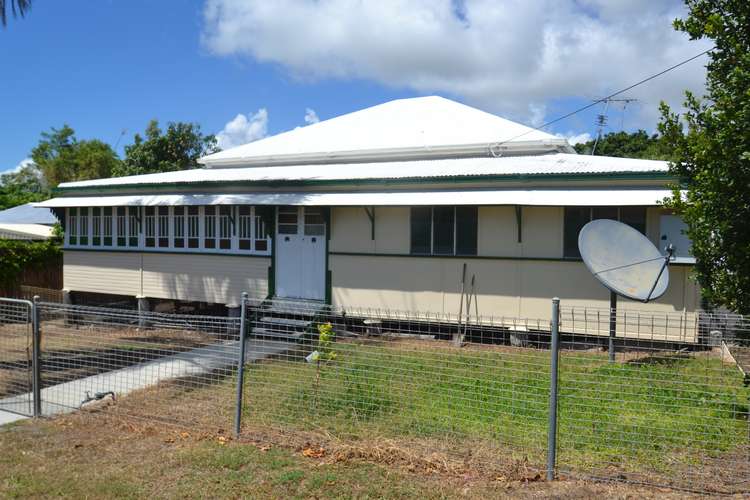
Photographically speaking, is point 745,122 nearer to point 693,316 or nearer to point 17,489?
point 693,316

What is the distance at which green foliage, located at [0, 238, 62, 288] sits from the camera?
1780 cm

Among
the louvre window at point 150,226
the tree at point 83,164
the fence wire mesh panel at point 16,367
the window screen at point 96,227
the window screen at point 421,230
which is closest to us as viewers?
the fence wire mesh panel at point 16,367

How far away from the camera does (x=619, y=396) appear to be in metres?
7.48

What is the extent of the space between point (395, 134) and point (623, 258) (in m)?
9.37

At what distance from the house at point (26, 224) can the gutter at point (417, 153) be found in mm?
8189

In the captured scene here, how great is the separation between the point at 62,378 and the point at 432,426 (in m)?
6.11

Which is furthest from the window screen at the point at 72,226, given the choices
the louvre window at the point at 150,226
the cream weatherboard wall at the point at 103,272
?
the louvre window at the point at 150,226

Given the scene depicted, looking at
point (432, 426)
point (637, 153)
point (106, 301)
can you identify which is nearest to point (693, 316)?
point (432, 426)

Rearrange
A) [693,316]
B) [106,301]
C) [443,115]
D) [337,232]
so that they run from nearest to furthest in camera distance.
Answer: [693,316] → [337,232] → [106,301] → [443,115]

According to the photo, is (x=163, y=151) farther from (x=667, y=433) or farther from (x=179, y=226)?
(x=667, y=433)

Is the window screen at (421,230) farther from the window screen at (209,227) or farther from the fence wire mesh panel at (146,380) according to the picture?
the window screen at (209,227)

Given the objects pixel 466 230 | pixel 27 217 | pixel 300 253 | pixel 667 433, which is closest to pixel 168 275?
pixel 300 253

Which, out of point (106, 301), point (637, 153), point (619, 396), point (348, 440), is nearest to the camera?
point (348, 440)

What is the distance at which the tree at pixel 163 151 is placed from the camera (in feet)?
97.2
